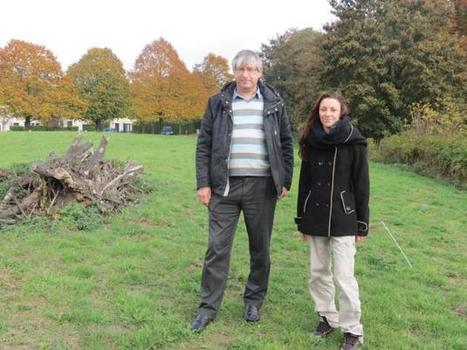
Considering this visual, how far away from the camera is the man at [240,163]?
407 centimetres

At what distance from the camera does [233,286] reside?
17.2 ft

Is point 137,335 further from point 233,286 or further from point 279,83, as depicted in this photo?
point 279,83

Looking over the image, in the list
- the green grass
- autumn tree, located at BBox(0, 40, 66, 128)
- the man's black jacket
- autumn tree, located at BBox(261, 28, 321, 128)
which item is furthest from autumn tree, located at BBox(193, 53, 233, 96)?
the man's black jacket

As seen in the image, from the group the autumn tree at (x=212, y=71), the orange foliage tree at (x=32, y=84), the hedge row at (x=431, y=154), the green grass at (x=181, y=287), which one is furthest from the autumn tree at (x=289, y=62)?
the green grass at (x=181, y=287)

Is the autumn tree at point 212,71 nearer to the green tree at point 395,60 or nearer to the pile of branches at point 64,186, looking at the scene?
the green tree at point 395,60

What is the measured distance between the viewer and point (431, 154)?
16.3 metres

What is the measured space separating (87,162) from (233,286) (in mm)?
4669

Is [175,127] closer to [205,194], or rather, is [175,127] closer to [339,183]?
[205,194]

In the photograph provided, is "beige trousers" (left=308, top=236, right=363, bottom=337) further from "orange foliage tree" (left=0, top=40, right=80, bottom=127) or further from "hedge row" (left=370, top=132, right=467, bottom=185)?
"orange foliage tree" (left=0, top=40, right=80, bottom=127)

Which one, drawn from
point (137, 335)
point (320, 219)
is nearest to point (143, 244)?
point (137, 335)

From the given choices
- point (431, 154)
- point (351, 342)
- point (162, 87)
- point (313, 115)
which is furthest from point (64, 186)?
point (162, 87)

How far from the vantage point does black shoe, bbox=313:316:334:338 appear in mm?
4055

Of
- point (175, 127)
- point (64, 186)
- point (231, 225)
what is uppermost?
point (175, 127)

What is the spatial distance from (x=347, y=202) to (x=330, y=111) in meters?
0.69
